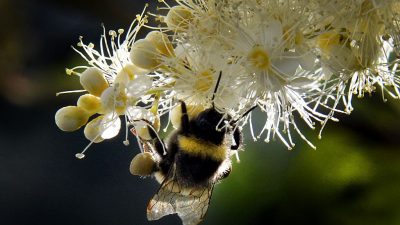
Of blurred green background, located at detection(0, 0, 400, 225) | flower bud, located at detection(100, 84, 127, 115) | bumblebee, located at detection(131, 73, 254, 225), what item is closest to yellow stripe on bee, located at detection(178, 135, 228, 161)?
bumblebee, located at detection(131, 73, 254, 225)

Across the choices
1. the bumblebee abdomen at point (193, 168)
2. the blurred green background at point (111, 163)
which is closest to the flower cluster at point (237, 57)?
the bumblebee abdomen at point (193, 168)

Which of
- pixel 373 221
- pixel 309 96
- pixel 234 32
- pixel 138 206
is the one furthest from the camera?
pixel 138 206

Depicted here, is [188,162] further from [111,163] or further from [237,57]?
[111,163]

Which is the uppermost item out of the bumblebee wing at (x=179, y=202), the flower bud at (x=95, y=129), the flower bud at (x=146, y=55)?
the flower bud at (x=146, y=55)

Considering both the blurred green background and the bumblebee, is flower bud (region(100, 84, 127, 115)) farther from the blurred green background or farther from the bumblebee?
the blurred green background

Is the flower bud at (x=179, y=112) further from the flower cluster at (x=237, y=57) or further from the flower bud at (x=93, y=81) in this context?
the flower bud at (x=93, y=81)

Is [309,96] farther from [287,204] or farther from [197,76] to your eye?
[287,204]

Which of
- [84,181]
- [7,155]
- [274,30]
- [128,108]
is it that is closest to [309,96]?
[274,30]
